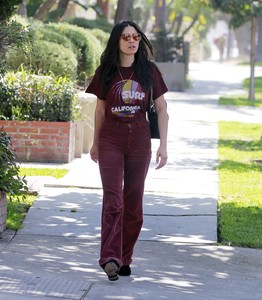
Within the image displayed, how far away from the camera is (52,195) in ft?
34.1

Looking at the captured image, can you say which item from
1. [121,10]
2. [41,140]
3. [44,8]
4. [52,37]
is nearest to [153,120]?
[41,140]

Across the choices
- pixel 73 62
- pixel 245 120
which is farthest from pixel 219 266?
pixel 245 120

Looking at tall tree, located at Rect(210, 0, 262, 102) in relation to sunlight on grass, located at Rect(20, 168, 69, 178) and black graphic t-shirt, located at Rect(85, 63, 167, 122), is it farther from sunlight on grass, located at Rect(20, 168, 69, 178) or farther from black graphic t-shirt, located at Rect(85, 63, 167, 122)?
black graphic t-shirt, located at Rect(85, 63, 167, 122)

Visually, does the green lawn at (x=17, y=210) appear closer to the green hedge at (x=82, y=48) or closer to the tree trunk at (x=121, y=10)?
the green hedge at (x=82, y=48)

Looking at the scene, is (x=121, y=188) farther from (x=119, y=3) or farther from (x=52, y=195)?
(x=119, y=3)

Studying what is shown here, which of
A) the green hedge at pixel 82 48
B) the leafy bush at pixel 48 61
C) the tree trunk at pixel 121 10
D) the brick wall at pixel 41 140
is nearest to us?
the brick wall at pixel 41 140

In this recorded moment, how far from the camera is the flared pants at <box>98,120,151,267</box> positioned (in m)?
6.82

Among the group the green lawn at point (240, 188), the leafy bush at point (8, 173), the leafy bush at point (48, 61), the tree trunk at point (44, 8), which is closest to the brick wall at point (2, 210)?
the leafy bush at point (8, 173)

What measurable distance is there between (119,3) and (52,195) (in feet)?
57.7

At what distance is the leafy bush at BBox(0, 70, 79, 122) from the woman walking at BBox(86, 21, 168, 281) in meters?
5.97

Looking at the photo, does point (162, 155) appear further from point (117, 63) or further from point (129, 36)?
point (129, 36)

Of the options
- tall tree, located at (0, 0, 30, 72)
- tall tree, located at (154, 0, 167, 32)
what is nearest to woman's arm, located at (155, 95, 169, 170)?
tall tree, located at (0, 0, 30, 72)

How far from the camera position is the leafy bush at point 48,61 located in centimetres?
1570

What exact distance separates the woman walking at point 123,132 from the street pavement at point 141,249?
1.14 ft
